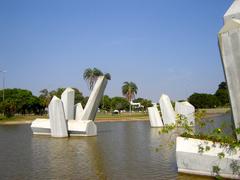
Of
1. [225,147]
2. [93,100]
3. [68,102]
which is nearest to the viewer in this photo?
[225,147]

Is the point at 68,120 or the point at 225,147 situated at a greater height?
the point at 68,120

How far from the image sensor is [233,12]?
31.7ft

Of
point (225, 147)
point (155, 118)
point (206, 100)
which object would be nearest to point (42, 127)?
point (155, 118)

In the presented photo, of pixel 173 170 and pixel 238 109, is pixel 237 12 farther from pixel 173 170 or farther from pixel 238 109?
pixel 173 170

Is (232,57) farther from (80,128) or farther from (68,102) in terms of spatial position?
(68,102)

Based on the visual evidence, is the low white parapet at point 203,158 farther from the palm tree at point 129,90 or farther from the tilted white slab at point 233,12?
the palm tree at point 129,90

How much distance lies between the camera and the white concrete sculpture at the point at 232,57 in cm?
876

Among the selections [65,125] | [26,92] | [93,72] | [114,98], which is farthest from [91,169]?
[114,98]

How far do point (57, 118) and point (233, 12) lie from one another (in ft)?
49.6

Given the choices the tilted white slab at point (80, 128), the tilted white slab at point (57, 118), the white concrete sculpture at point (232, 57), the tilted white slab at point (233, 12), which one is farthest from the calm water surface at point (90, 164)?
the tilted white slab at point (80, 128)

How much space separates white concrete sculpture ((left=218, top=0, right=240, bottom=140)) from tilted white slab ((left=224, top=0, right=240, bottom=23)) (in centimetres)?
33

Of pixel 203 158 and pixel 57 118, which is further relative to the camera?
pixel 57 118

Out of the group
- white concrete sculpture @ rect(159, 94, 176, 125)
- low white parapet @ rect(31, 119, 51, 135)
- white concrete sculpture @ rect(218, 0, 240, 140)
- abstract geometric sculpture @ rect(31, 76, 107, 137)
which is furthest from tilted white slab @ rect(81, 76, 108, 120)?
white concrete sculpture @ rect(218, 0, 240, 140)

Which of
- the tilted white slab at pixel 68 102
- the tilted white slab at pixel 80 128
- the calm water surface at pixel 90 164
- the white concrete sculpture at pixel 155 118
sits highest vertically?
the tilted white slab at pixel 68 102
